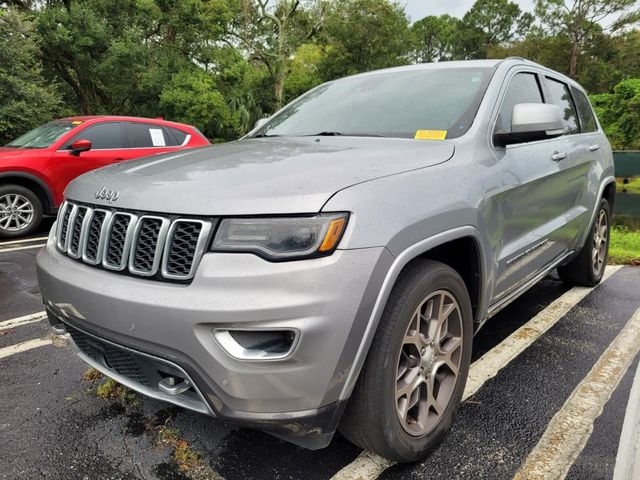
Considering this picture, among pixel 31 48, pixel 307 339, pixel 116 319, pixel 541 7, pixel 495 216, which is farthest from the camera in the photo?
pixel 541 7

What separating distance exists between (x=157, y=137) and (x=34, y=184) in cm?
190

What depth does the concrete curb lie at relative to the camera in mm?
1934

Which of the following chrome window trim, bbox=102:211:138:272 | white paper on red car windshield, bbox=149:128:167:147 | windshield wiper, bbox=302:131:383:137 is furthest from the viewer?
white paper on red car windshield, bbox=149:128:167:147

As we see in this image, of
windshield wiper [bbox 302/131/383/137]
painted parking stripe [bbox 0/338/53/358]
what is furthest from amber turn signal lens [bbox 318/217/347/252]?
painted parking stripe [bbox 0/338/53/358]

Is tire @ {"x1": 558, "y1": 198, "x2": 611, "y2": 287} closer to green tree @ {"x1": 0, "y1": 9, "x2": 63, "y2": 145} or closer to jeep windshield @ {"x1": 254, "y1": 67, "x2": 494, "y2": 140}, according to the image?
jeep windshield @ {"x1": 254, "y1": 67, "x2": 494, "y2": 140}

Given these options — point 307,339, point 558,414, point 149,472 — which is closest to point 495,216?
point 558,414

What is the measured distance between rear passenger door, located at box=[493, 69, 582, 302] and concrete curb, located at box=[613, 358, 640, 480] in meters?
0.82

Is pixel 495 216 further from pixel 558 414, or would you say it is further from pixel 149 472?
pixel 149 472

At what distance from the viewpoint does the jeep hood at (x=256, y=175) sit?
5.56ft

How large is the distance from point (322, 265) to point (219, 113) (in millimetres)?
20663

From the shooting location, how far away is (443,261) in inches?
89.7

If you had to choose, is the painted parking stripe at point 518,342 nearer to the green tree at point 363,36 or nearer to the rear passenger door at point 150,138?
the rear passenger door at point 150,138

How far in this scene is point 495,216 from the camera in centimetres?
238

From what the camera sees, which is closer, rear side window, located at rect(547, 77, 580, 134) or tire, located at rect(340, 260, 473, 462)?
tire, located at rect(340, 260, 473, 462)
